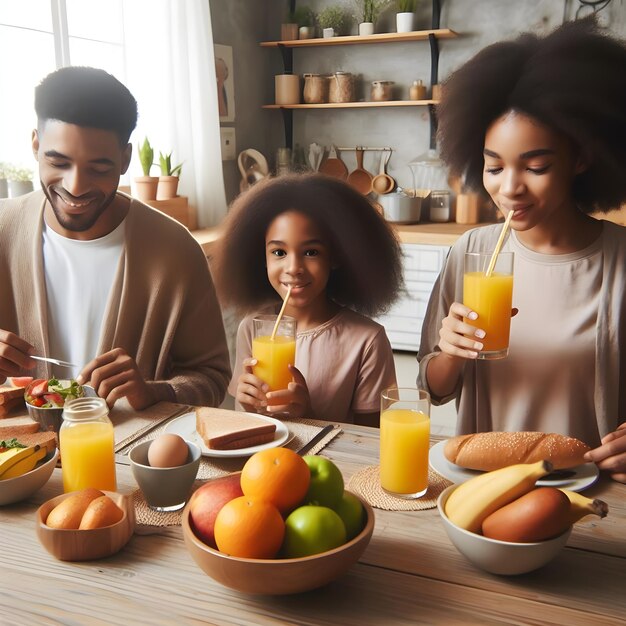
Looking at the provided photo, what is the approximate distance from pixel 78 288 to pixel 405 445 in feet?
3.72

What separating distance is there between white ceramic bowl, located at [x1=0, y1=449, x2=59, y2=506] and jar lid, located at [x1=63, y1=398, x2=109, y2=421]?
0.10 metres

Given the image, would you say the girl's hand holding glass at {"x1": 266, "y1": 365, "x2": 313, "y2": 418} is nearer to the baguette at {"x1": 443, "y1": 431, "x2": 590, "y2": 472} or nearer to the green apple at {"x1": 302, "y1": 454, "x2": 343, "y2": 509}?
the baguette at {"x1": 443, "y1": 431, "x2": 590, "y2": 472}

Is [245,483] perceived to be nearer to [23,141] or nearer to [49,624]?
[49,624]

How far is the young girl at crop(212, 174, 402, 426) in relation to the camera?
179cm

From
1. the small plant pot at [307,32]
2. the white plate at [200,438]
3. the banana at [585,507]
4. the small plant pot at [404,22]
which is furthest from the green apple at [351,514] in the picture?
the small plant pot at [307,32]

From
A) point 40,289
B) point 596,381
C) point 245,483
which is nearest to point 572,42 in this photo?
point 596,381

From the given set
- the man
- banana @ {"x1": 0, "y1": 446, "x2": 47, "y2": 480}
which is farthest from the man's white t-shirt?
banana @ {"x1": 0, "y1": 446, "x2": 47, "y2": 480}

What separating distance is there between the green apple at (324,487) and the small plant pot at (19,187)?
2.71 meters

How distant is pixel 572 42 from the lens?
1479 millimetres

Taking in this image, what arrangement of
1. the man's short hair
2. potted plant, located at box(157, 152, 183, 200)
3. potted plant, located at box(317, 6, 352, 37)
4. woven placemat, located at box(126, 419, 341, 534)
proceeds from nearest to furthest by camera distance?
woven placemat, located at box(126, 419, 341, 534)
the man's short hair
potted plant, located at box(157, 152, 183, 200)
potted plant, located at box(317, 6, 352, 37)

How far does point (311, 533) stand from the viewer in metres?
0.86

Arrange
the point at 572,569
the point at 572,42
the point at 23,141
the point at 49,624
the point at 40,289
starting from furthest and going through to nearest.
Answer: the point at 23,141 → the point at 40,289 → the point at 572,42 → the point at 572,569 → the point at 49,624

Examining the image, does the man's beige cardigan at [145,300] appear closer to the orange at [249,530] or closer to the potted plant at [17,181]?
the orange at [249,530]

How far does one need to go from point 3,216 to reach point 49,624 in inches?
53.8
